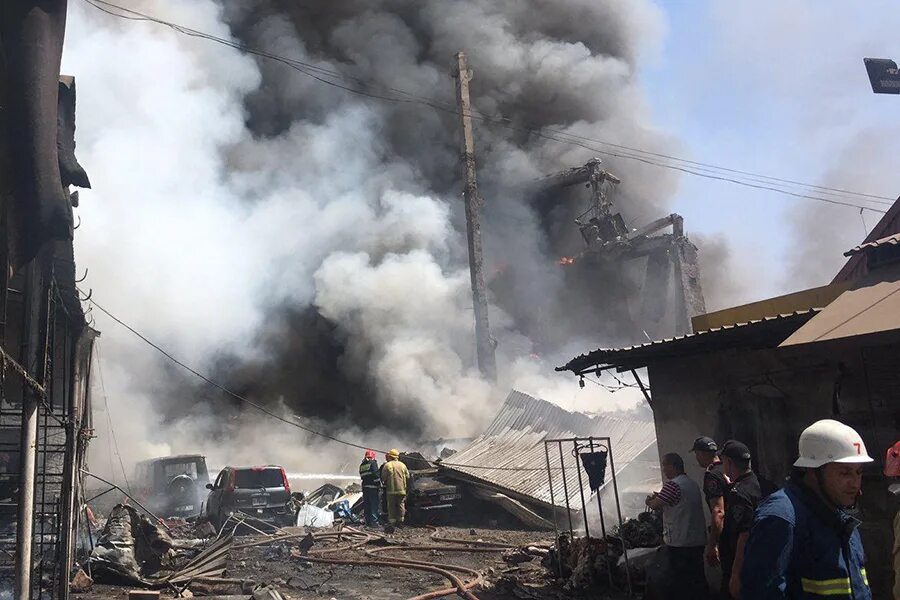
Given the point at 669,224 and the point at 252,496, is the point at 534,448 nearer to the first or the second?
the point at 252,496

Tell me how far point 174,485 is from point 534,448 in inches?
354

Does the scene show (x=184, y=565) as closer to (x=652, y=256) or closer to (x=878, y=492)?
(x=878, y=492)

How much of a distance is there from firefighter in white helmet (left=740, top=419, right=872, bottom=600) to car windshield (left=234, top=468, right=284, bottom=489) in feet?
40.4

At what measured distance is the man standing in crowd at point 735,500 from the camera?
385cm

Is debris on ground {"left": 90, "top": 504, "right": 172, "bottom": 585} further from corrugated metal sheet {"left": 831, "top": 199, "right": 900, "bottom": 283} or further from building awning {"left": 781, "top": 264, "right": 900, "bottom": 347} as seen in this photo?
corrugated metal sheet {"left": 831, "top": 199, "right": 900, "bottom": 283}

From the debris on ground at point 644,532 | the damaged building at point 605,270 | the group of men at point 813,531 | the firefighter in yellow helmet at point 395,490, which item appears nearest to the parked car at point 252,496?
the firefighter in yellow helmet at point 395,490

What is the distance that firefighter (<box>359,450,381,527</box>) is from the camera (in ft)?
42.3

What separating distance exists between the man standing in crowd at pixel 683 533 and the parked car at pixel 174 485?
552 inches

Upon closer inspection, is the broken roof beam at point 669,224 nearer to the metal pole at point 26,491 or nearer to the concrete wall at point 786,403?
the concrete wall at point 786,403

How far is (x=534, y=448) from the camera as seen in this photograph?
13758 mm

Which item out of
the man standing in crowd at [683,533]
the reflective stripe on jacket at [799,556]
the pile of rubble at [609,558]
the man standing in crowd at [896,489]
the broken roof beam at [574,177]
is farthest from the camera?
the broken roof beam at [574,177]

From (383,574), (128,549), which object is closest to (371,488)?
(383,574)

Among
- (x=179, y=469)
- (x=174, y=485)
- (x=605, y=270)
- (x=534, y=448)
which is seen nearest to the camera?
(x=534, y=448)

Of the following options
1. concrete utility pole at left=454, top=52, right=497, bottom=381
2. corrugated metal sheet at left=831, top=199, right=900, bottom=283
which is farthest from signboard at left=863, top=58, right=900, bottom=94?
concrete utility pole at left=454, top=52, right=497, bottom=381
